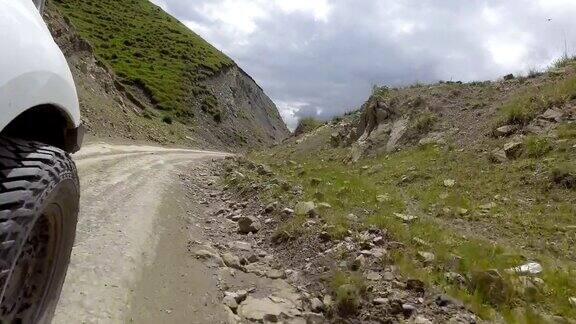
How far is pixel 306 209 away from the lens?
7391mm

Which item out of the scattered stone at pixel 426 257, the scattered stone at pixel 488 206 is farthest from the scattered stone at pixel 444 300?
the scattered stone at pixel 488 206

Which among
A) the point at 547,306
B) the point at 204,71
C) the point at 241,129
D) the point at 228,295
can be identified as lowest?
the point at 228,295

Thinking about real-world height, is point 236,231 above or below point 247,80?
below

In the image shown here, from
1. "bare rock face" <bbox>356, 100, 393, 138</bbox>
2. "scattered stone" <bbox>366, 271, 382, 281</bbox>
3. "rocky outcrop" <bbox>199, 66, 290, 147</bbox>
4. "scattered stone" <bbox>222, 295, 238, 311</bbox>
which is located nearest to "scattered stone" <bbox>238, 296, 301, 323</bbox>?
"scattered stone" <bbox>222, 295, 238, 311</bbox>

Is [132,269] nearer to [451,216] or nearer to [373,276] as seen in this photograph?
[373,276]

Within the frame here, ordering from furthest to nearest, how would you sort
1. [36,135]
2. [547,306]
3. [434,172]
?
[434,172], [547,306], [36,135]

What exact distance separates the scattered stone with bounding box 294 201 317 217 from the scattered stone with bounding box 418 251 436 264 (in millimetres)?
2099

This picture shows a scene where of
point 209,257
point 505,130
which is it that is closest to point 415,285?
point 209,257

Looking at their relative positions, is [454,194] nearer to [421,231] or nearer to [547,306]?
[421,231]

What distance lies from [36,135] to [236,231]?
17.1 feet

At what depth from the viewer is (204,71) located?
72562 mm

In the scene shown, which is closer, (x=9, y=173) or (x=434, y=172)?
(x=9, y=173)

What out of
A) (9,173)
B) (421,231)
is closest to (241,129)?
(421,231)

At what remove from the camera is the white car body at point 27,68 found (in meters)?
1.78
